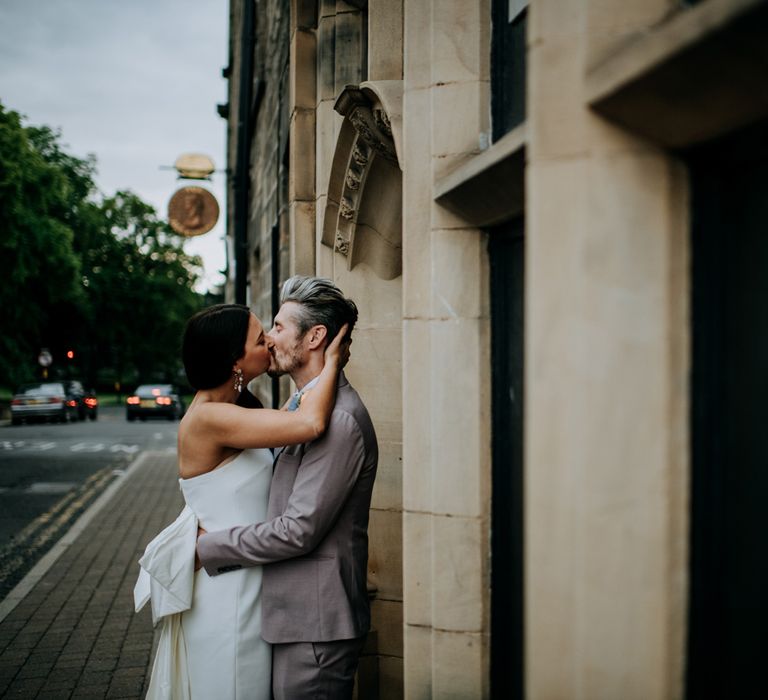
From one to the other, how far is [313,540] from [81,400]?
33.3m

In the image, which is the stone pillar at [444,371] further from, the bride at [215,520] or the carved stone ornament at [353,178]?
the carved stone ornament at [353,178]

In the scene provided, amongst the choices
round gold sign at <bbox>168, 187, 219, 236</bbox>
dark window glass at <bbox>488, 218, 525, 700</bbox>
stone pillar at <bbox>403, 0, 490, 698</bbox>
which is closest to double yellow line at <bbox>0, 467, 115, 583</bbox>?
round gold sign at <bbox>168, 187, 219, 236</bbox>

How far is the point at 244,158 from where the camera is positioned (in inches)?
422

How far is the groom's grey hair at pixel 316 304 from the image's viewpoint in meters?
2.88

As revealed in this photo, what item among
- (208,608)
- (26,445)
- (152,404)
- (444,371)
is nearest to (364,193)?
(444,371)

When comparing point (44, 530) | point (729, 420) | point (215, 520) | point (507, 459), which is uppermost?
point (729, 420)

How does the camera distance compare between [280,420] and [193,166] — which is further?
[193,166]

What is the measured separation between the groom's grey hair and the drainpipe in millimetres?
7419

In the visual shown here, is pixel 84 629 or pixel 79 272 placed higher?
pixel 79 272

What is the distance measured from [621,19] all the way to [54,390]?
105ft

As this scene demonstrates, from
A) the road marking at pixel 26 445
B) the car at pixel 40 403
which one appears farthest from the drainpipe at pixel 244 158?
the car at pixel 40 403

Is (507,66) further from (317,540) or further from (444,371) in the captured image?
(317,540)

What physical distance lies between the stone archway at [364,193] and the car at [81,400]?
29.7 metres

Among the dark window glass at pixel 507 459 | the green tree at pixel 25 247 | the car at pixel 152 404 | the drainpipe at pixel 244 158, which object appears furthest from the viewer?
the car at pixel 152 404
